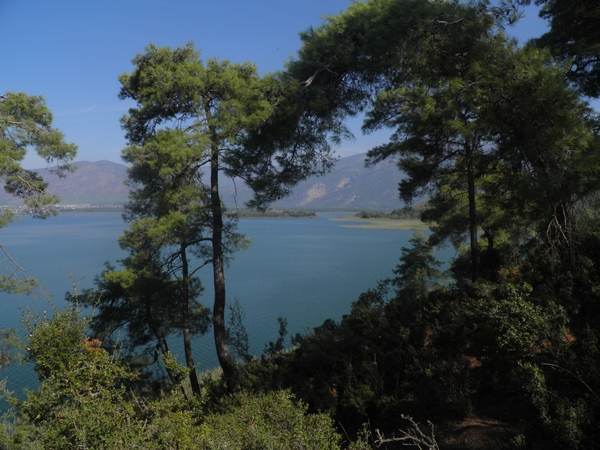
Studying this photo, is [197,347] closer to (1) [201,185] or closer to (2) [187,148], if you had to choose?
(1) [201,185]

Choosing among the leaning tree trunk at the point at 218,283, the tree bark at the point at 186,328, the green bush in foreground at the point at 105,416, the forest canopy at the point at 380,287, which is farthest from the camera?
the tree bark at the point at 186,328

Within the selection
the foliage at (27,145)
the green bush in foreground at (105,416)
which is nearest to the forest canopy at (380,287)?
the green bush in foreground at (105,416)

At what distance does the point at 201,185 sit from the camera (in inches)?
389

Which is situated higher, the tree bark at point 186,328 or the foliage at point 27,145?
the foliage at point 27,145

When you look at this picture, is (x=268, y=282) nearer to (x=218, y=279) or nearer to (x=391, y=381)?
(x=218, y=279)

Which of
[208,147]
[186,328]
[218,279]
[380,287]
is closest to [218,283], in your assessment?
[218,279]

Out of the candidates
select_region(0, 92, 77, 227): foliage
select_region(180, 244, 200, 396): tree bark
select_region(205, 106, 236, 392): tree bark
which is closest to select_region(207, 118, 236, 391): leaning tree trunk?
select_region(205, 106, 236, 392): tree bark

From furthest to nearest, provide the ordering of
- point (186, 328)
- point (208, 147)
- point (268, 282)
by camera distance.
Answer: point (268, 282)
point (186, 328)
point (208, 147)

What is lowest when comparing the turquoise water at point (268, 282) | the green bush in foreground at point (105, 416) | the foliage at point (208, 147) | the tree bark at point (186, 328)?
the turquoise water at point (268, 282)

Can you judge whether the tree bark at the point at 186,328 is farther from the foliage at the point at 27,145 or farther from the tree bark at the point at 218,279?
the foliage at the point at 27,145

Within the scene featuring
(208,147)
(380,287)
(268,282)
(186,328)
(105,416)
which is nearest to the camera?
(105,416)

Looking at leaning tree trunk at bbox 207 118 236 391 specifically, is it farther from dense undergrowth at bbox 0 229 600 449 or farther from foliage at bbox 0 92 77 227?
foliage at bbox 0 92 77 227

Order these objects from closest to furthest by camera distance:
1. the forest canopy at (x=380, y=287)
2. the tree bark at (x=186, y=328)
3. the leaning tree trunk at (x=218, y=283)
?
the forest canopy at (x=380, y=287)
the leaning tree trunk at (x=218, y=283)
the tree bark at (x=186, y=328)

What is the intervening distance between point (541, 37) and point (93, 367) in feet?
30.0
